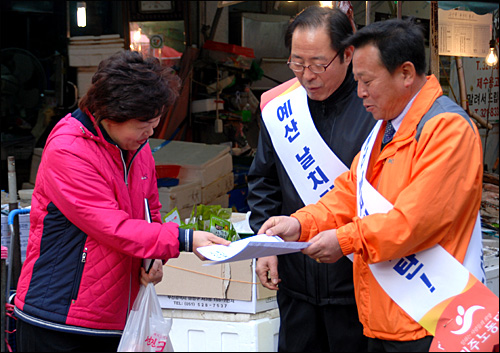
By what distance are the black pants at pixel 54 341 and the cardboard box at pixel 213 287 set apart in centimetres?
132

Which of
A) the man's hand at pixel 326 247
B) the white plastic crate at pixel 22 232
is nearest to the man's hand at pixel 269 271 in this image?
the man's hand at pixel 326 247

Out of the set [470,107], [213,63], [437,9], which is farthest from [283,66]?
[437,9]

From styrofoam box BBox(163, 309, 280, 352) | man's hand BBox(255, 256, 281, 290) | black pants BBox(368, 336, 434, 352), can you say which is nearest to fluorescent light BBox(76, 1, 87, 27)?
styrofoam box BBox(163, 309, 280, 352)

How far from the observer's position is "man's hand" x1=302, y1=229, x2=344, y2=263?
2258 mm

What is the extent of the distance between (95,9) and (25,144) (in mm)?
1640

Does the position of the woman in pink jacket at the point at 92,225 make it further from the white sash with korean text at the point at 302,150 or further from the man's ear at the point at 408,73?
the man's ear at the point at 408,73

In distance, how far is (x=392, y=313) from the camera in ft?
7.14

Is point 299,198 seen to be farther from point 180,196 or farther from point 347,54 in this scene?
point 180,196

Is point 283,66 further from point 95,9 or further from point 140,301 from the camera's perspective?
point 140,301

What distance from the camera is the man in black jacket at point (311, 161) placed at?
2.66 m

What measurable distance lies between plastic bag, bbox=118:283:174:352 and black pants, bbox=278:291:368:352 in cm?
58

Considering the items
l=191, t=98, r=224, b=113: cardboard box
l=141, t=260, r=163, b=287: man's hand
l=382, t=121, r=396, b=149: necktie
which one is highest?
l=191, t=98, r=224, b=113: cardboard box

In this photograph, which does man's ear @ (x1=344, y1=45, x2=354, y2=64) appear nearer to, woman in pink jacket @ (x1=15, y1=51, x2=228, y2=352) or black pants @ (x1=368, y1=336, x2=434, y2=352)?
woman in pink jacket @ (x1=15, y1=51, x2=228, y2=352)

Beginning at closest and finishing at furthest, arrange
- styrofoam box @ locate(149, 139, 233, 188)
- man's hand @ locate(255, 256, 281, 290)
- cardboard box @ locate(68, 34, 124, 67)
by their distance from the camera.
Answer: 1. man's hand @ locate(255, 256, 281, 290)
2. styrofoam box @ locate(149, 139, 233, 188)
3. cardboard box @ locate(68, 34, 124, 67)
